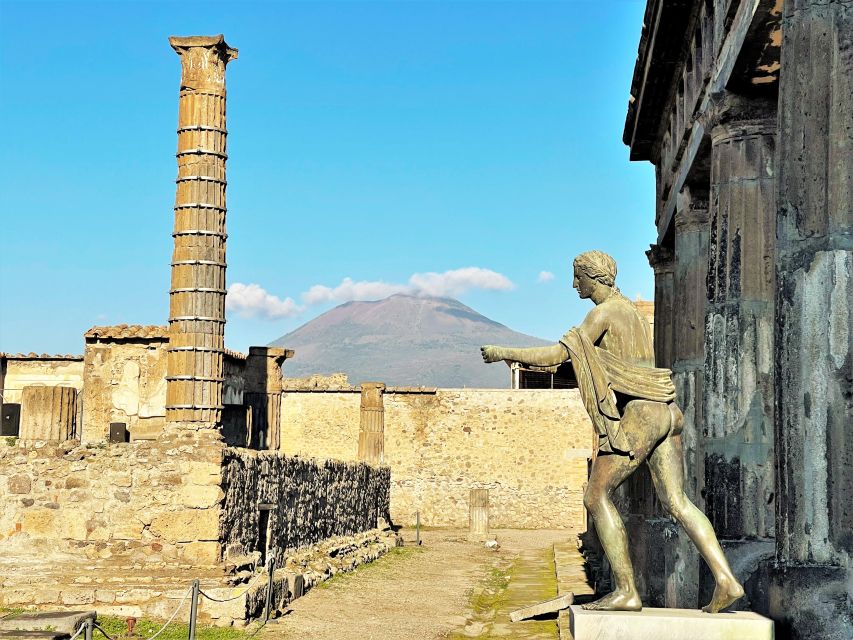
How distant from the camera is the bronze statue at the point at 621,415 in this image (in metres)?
6.09

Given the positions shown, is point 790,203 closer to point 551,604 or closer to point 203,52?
point 551,604

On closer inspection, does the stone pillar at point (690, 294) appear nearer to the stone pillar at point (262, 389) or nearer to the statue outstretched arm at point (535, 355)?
the statue outstretched arm at point (535, 355)

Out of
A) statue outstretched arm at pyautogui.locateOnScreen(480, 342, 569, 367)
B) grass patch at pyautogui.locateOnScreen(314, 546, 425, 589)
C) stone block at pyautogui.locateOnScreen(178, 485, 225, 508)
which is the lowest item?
grass patch at pyautogui.locateOnScreen(314, 546, 425, 589)

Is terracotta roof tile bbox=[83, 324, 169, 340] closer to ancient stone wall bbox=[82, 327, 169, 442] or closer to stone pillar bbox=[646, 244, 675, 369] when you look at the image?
ancient stone wall bbox=[82, 327, 169, 442]

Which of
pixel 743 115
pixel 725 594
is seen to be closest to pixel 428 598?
pixel 743 115

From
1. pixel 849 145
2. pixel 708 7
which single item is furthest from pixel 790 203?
pixel 708 7

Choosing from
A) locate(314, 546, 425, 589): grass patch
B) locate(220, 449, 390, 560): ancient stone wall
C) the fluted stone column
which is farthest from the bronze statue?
locate(314, 546, 425, 589): grass patch

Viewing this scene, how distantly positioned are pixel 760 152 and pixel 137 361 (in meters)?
19.5

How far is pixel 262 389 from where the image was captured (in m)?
28.5

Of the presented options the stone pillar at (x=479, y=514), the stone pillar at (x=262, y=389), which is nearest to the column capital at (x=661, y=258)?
the stone pillar at (x=262, y=389)

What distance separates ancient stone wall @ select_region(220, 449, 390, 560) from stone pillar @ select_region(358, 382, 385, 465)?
8600mm

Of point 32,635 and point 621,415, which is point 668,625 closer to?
point 621,415

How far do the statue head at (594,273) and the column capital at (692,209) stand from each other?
5522 millimetres

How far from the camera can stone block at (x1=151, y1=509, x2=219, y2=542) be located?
14.0 meters
